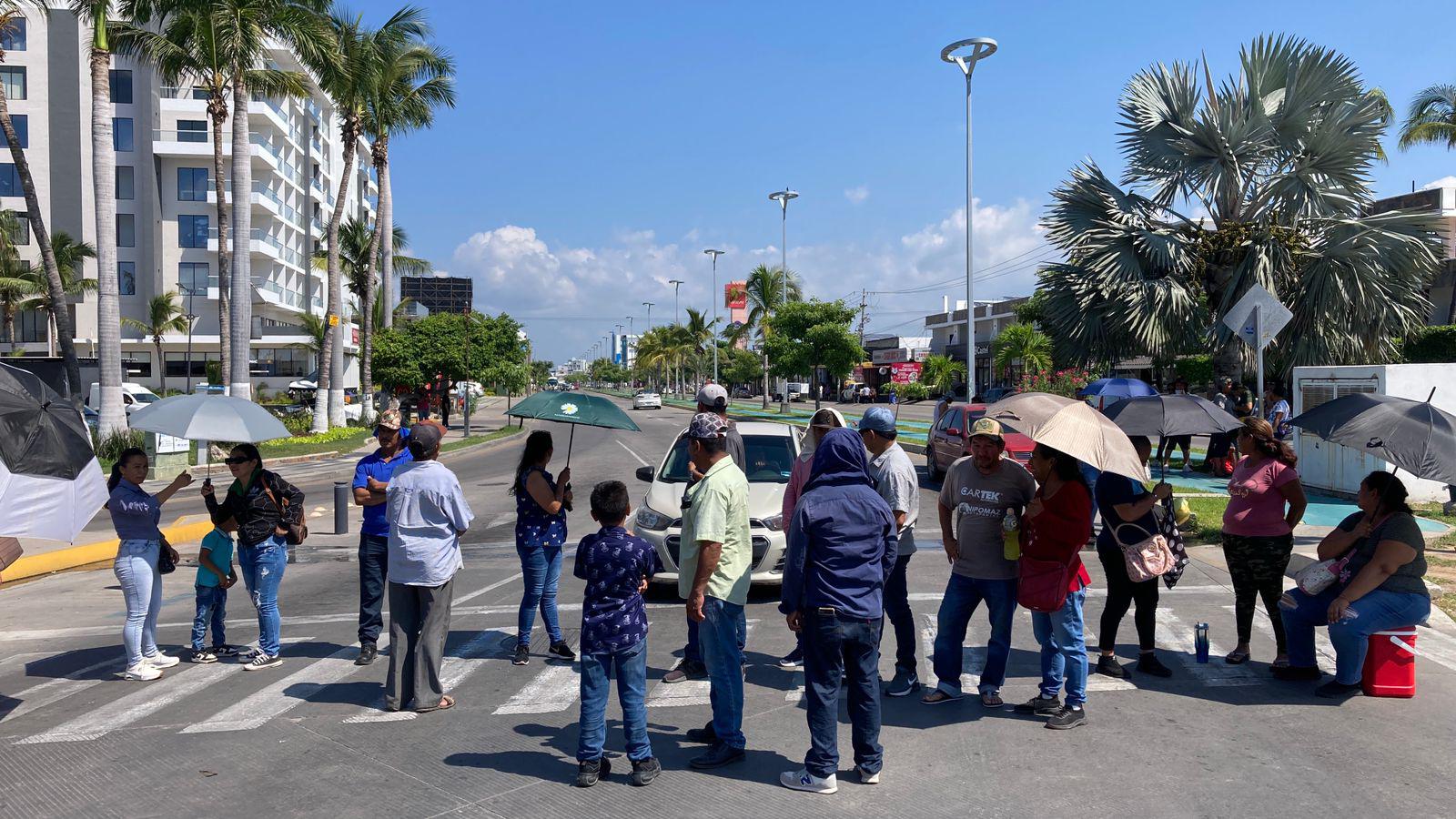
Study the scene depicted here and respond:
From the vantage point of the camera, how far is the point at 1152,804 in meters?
4.73

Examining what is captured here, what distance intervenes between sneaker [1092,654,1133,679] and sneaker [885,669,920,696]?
1.43 metres

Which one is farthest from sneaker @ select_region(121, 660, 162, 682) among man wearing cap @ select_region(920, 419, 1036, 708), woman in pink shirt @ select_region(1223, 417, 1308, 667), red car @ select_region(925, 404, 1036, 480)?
red car @ select_region(925, 404, 1036, 480)

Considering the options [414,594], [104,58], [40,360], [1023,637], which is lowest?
[1023,637]

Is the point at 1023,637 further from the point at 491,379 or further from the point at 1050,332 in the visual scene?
the point at 491,379

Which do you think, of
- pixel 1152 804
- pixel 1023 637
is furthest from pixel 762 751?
pixel 1023 637

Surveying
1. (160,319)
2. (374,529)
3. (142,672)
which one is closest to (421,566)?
(374,529)

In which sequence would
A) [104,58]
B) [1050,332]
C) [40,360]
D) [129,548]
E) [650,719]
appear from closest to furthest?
[650,719], [129,548], [1050,332], [104,58], [40,360]

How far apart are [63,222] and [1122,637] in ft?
188

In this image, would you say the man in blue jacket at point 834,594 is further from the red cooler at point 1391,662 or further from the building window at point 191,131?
the building window at point 191,131

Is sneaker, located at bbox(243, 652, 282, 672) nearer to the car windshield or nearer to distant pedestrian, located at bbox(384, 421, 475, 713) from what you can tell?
distant pedestrian, located at bbox(384, 421, 475, 713)

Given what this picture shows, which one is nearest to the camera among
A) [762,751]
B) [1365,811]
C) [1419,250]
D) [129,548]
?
[1365,811]

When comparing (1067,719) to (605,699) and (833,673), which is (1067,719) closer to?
(833,673)

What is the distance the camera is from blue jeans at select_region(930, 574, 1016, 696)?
236 inches

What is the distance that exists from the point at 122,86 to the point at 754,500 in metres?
54.6
